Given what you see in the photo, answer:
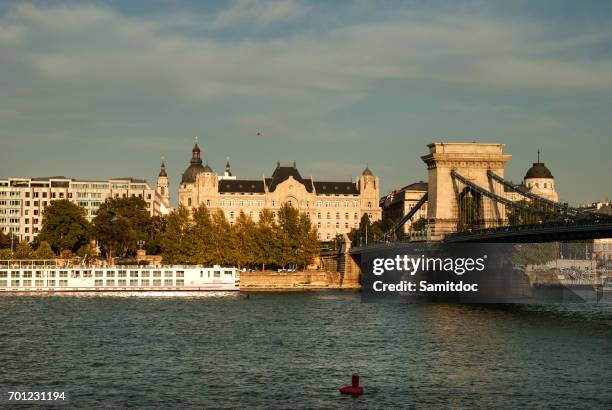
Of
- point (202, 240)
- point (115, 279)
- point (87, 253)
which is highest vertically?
point (202, 240)

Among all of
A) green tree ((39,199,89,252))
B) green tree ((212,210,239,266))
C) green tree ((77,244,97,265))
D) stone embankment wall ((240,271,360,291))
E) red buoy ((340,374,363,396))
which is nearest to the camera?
red buoy ((340,374,363,396))

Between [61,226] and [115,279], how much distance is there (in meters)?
41.4

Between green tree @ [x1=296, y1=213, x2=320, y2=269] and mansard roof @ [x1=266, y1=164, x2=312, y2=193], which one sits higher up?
mansard roof @ [x1=266, y1=164, x2=312, y2=193]

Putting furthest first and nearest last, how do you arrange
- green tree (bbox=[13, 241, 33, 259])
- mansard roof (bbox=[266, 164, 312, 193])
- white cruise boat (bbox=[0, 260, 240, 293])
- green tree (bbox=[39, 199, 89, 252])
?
mansard roof (bbox=[266, 164, 312, 193]) → green tree (bbox=[39, 199, 89, 252]) → green tree (bbox=[13, 241, 33, 259]) → white cruise boat (bbox=[0, 260, 240, 293])

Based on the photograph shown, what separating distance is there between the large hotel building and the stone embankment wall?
6186 centimetres

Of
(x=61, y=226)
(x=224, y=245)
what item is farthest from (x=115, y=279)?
(x=61, y=226)

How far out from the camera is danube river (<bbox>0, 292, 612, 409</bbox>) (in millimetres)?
37906

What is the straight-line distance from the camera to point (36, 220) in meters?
181

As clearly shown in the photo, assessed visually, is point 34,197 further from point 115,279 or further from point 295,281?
point 115,279

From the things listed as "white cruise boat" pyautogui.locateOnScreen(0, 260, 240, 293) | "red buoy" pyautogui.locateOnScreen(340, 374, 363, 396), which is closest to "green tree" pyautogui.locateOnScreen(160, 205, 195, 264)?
"white cruise boat" pyautogui.locateOnScreen(0, 260, 240, 293)

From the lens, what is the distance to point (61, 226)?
13862 cm

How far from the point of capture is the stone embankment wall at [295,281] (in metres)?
117

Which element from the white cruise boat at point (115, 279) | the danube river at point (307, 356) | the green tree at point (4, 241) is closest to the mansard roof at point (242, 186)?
the green tree at point (4, 241)

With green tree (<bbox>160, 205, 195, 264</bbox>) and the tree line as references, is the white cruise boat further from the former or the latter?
green tree (<bbox>160, 205, 195, 264</bbox>)
